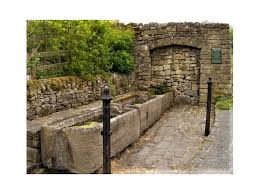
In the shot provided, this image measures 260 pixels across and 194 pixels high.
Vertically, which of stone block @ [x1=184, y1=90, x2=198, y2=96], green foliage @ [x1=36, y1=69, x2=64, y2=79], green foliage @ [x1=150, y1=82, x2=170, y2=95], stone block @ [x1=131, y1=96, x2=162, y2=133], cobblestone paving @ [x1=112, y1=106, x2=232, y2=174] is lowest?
cobblestone paving @ [x1=112, y1=106, x2=232, y2=174]

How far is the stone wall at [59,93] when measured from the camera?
239 inches

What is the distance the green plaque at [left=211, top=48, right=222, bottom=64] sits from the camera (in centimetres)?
1005

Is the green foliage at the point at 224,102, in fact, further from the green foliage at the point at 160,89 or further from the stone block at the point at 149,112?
the stone block at the point at 149,112

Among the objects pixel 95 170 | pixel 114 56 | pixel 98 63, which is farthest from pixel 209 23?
pixel 95 170

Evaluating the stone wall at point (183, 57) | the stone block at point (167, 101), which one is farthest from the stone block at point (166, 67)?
the stone block at point (167, 101)

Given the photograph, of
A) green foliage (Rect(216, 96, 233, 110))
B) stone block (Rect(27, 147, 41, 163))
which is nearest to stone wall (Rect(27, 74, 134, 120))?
stone block (Rect(27, 147, 41, 163))

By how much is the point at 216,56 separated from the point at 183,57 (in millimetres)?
996

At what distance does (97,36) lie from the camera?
7.79 m

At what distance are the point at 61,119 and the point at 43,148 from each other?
77 centimetres

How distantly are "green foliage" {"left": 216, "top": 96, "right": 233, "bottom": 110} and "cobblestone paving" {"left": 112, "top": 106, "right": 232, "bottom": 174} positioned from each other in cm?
83

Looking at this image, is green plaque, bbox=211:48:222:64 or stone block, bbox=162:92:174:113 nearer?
stone block, bbox=162:92:174:113

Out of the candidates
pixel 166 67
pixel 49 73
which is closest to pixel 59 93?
pixel 49 73

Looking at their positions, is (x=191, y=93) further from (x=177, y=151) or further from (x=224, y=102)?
(x=177, y=151)

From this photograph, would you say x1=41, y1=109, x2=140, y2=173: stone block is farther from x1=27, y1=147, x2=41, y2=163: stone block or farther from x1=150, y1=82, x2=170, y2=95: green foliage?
x1=150, y1=82, x2=170, y2=95: green foliage
